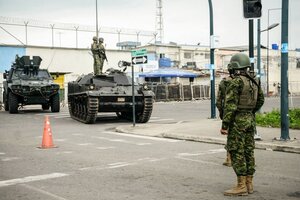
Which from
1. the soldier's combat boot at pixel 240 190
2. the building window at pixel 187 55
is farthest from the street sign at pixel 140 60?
the building window at pixel 187 55

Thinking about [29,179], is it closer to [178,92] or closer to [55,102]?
Answer: [55,102]

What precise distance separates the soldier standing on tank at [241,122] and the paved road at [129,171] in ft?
1.06

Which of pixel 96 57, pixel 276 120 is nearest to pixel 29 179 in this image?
pixel 276 120

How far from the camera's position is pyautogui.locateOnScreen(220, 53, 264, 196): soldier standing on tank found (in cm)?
610

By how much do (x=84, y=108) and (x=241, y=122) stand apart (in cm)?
1243

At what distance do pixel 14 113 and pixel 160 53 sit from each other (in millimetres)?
42807

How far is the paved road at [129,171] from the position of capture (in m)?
6.36

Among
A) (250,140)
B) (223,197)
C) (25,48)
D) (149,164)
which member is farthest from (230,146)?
(25,48)

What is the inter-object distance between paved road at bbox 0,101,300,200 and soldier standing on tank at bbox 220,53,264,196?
322mm

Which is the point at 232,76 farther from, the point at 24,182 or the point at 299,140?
the point at 299,140

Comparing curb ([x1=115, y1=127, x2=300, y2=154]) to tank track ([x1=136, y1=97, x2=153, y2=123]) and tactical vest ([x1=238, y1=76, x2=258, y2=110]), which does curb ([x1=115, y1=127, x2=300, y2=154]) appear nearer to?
tank track ([x1=136, y1=97, x2=153, y2=123])

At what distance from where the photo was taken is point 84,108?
709 inches

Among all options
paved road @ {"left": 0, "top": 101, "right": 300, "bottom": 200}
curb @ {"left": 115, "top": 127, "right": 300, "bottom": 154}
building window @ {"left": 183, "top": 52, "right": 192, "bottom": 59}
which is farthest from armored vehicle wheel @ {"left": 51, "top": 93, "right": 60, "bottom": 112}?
building window @ {"left": 183, "top": 52, "right": 192, "bottom": 59}

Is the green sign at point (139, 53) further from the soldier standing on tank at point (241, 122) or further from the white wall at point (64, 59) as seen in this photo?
the white wall at point (64, 59)
